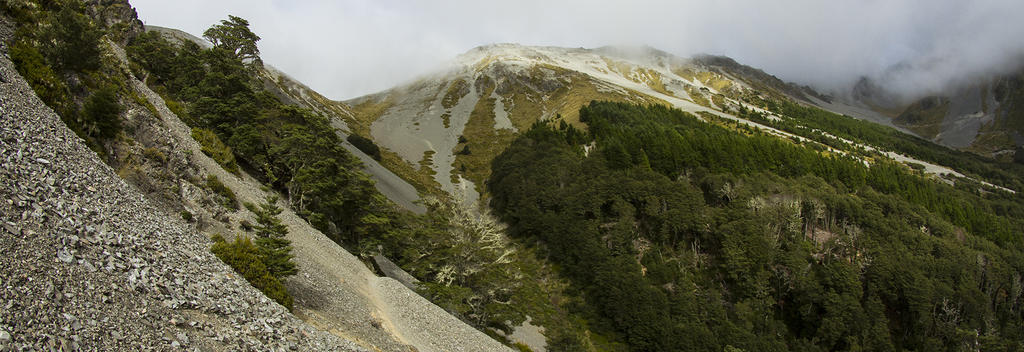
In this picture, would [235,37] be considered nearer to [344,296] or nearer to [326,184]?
[326,184]

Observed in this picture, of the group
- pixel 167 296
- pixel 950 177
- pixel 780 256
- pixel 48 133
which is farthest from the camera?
pixel 950 177

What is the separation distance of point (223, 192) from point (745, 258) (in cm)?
7314

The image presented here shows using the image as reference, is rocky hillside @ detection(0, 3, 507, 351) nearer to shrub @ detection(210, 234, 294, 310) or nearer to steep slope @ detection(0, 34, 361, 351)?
steep slope @ detection(0, 34, 361, 351)

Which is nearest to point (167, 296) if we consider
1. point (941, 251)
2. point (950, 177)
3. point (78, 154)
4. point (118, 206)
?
point (118, 206)

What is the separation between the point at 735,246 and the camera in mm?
74875

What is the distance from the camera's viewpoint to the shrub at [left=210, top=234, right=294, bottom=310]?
18.7 metres

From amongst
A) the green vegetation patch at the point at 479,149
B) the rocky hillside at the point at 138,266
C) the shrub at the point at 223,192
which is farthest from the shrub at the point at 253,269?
the green vegetation patch at the point at 479,149

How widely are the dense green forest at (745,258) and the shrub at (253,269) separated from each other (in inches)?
1701

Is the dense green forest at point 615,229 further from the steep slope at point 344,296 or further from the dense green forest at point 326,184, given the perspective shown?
the steep slope at point 344,296

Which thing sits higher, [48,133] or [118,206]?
[48,133]

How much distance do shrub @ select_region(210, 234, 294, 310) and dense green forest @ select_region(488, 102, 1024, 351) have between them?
142 ft

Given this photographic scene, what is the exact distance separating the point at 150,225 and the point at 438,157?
138 m

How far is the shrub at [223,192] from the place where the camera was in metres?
28.4

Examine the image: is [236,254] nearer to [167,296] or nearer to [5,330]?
[167,296]
